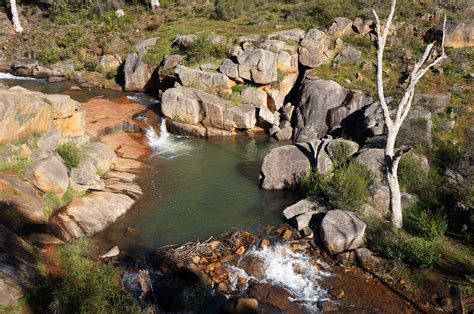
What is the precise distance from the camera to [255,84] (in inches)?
1015

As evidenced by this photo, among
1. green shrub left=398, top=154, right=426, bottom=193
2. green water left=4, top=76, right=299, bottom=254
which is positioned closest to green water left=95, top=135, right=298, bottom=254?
green water left=4, top=76, right=299, bottom=254

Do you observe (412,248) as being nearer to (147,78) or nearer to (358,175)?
(358,175)

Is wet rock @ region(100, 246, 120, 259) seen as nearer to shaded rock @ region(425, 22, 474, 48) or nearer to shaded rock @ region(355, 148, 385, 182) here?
shaded rock @ region(355, 148, 385, 182)

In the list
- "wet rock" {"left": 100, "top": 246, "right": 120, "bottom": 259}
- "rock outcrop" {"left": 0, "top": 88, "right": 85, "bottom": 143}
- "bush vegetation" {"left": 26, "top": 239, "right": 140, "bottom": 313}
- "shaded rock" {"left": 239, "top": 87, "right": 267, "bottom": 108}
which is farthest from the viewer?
"shaded rock" {"left": 239, "top": 87, "right": 267, "bottom": 108}

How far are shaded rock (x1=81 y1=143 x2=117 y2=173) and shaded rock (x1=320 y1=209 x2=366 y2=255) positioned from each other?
9.99m

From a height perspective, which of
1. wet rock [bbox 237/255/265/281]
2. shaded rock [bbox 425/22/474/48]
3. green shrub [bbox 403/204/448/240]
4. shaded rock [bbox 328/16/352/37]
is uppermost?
shaded rock [bbox 328/16/352/37]

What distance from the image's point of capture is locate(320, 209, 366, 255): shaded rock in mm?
12156

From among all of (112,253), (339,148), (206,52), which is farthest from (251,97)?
(112,253)

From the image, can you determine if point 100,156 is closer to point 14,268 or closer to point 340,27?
point 14,268

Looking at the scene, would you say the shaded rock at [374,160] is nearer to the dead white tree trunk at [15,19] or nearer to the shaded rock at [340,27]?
the shaded rock at [340,27]

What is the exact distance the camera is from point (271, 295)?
10.7 m

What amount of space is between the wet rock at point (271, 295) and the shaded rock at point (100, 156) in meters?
9.41

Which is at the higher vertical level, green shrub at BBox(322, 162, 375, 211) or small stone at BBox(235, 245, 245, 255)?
green shrub at BBox(322, 162, 375, 211)

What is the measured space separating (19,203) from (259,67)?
678 inches
